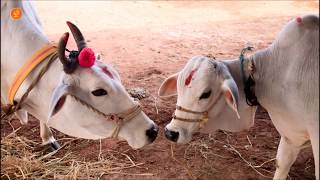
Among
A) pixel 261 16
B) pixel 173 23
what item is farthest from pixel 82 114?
pixel 261 16

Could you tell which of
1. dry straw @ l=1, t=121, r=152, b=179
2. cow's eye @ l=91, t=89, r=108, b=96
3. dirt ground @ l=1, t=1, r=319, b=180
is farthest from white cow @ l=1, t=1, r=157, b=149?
dirt ground @ l=1, t=1, r=319, b=180

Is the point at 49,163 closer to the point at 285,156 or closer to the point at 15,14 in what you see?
the point at 15,14

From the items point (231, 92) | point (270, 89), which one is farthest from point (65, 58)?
point (270, 89)

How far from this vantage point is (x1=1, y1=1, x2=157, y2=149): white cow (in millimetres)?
2490

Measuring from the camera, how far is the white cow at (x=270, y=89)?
2574 mm

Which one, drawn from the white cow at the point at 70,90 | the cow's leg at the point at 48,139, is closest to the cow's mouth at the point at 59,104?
the white cow at the point at 70,90

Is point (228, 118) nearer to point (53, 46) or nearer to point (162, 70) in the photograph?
point (53, 46)

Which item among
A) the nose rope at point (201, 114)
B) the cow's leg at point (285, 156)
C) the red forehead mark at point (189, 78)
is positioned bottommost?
the cow's leg at point (285, 156)

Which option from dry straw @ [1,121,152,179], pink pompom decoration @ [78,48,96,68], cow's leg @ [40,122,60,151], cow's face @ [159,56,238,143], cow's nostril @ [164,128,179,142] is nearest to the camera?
pink pompom decoration @ [78,48,96,68]

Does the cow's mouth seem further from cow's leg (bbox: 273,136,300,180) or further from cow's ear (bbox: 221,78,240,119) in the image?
cow's leg (bbox: 273,136,300,180)

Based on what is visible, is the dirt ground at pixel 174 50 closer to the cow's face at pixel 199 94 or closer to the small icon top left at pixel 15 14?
the cow's face at pixel 199 94

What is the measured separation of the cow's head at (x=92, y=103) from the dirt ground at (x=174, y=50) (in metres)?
0.79

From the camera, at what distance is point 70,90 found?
2455 millimetres

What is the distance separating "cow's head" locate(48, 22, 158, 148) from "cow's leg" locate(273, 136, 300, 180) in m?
0.94
